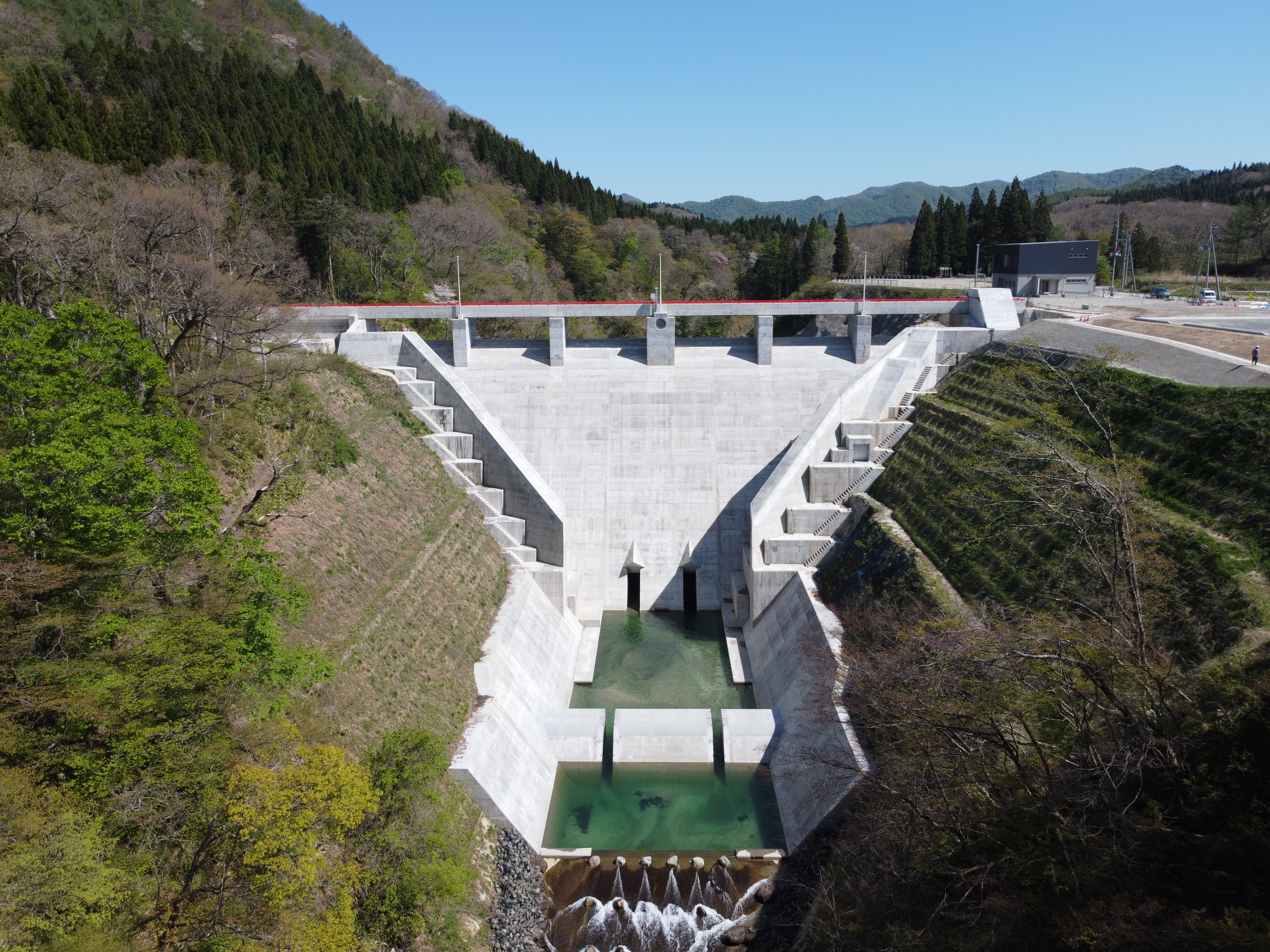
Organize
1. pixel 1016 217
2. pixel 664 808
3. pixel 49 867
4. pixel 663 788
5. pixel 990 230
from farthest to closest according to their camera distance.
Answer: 1. pixel 990 230
2. pixel 1016 217
3. pixel 663 788
4. pixel 664 808
5. pixel 49 867

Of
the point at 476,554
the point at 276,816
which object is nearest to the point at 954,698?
the point at 276,816

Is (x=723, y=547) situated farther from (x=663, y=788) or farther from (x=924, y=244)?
(x=924, y=244)

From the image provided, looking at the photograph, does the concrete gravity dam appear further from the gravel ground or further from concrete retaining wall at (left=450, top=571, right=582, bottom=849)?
the gravel ground

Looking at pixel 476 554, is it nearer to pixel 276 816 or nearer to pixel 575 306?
pixel 575 306

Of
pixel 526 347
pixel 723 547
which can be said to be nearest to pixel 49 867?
pixel 723 547

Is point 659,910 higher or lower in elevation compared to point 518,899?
lower

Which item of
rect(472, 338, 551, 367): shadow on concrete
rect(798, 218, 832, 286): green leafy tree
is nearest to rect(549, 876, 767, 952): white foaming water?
rect(472, 338, 551, 367): shadow on concrete
